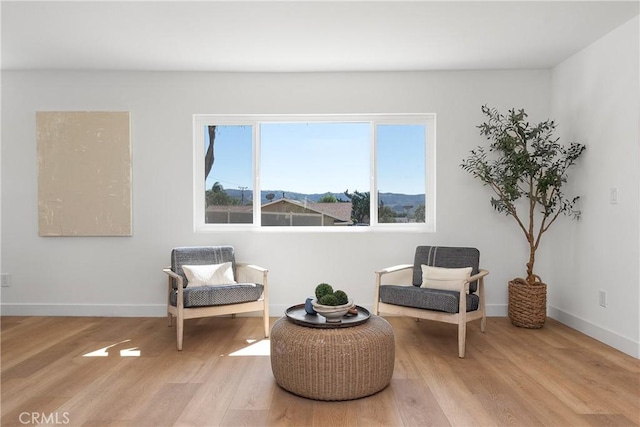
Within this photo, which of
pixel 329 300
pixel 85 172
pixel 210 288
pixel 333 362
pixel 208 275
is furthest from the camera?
pixel 85 172

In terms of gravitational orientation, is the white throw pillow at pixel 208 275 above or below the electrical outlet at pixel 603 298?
above

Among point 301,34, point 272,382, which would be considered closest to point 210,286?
point 272,382

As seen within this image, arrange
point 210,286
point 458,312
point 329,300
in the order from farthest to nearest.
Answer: point 210,286, point 458,312, point 329,300

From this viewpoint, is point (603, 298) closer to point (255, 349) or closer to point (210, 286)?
point (255, 349)

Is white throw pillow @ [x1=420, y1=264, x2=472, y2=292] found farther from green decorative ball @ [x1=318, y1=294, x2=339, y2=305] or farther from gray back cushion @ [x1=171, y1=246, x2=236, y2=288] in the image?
gray back cushion @ [x1=171, y1=246, x2=236, y2=288]

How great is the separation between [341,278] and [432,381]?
5.92 ft

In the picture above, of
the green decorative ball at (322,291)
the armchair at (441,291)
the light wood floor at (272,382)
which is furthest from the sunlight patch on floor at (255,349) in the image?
the armchair at (441,291)

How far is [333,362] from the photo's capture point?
248 centimetres

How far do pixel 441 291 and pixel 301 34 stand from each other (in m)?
2.33

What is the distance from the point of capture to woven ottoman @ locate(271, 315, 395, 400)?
2.48m

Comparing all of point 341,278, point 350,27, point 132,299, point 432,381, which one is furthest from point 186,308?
point 350,27

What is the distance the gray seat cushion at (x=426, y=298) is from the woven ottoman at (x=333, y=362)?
880 millimetres

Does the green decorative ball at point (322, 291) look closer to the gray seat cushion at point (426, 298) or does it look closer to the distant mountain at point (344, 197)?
the gray seat cushion at point (426, 298)

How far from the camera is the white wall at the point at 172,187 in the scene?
446 cm
